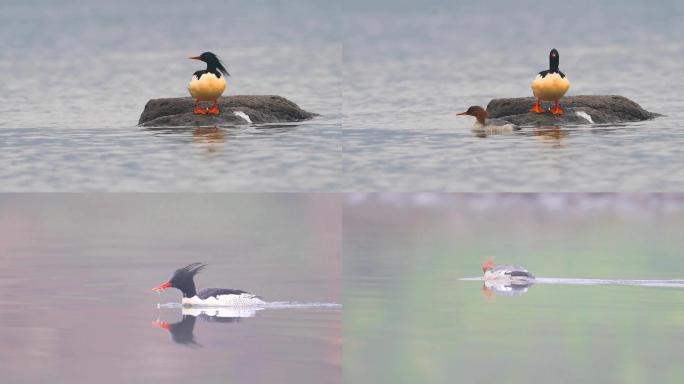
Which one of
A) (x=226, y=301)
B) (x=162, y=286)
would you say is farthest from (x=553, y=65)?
(x=162, y=286)

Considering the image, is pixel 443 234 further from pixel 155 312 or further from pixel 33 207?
pixel 33 207

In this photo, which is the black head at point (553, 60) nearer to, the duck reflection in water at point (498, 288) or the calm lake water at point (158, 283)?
the duck reflection in water at point (498, 288)

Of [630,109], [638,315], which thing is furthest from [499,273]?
[630,109]

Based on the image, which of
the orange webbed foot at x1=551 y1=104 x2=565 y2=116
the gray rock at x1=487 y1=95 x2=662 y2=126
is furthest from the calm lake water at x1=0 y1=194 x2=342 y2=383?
the orange webbed foot at x1=551 y1=104 x2=565 y2=116

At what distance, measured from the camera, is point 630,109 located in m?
10.2

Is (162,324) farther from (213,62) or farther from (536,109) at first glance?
(536,109)

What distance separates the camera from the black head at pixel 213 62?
9.93 m

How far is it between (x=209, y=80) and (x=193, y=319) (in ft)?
5.45

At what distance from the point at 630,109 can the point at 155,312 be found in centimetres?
346

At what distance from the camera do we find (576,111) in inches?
411

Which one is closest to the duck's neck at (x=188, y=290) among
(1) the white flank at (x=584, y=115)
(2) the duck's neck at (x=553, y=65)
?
(2) the duck's neck at (x=553, y=65)

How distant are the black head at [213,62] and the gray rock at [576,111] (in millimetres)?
1780

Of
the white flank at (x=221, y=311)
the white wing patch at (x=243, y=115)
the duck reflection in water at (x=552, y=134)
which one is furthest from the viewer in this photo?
the white wing patch at (x=243, y=115)

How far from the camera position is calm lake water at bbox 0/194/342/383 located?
823 cm
